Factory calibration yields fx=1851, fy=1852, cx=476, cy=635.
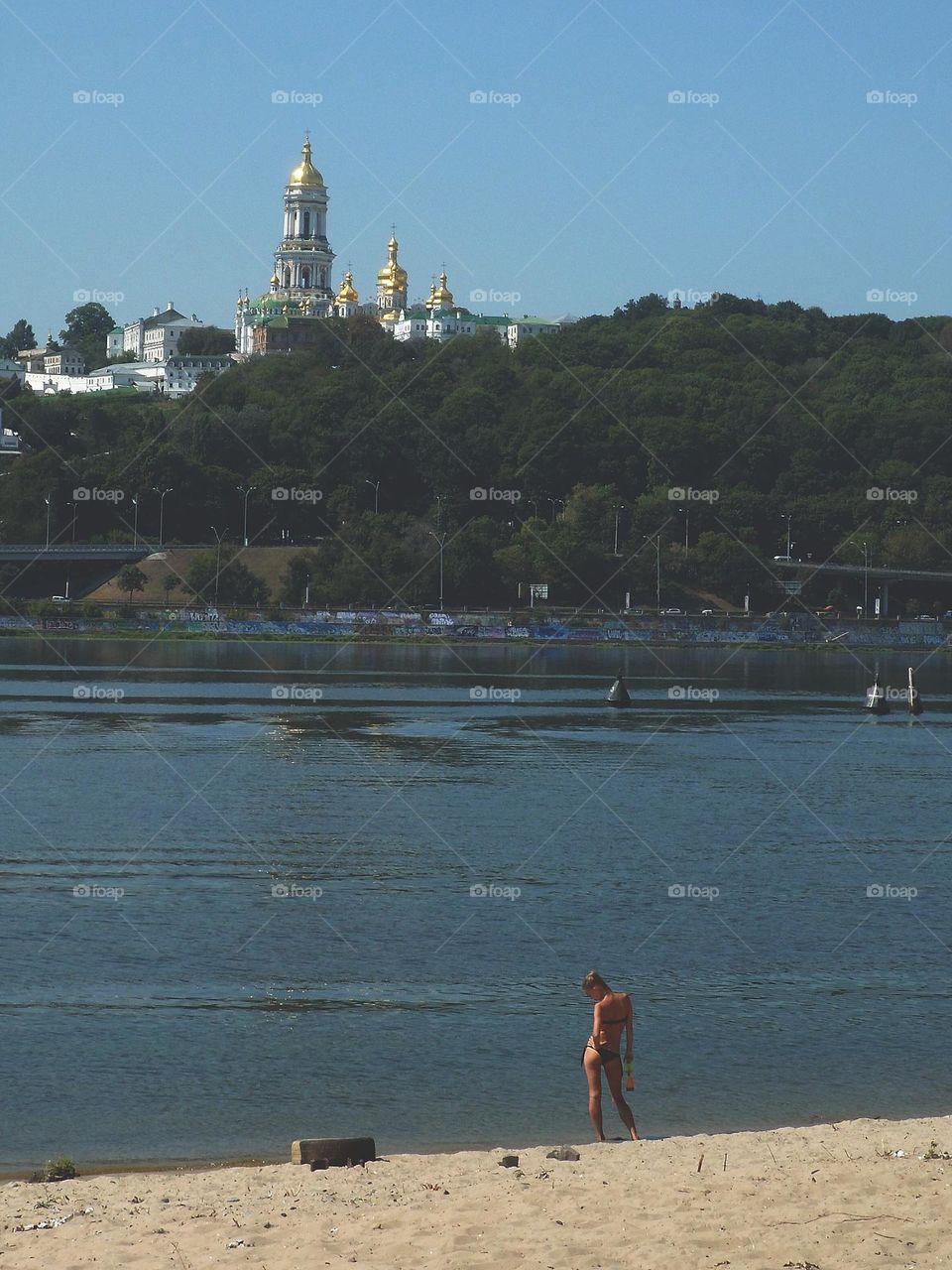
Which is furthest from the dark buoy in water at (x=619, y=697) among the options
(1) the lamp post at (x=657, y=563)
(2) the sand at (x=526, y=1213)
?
(1) the lamp post at (x=657, y=563)

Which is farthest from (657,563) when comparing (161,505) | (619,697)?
(619,697)

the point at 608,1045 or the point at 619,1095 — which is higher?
the point at 608,1045

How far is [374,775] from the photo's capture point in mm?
45281

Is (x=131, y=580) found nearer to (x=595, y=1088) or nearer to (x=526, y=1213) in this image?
(x=595, y=1088)

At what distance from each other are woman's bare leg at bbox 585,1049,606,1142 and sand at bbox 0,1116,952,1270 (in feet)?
2.68

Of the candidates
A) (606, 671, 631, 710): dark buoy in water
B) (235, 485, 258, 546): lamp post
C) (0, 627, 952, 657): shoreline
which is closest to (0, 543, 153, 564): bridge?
(0, 627, 952, 657): shoreline

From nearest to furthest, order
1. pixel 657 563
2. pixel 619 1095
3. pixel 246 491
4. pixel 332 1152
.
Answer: pixel 332 1152, pixel 619 1095, pixel 657 563, pixel 246 491

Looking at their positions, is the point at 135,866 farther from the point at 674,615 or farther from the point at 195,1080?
the point at 674,615

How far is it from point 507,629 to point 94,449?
2044 inches

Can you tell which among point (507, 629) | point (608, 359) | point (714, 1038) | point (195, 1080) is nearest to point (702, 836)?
point (714, 1038)

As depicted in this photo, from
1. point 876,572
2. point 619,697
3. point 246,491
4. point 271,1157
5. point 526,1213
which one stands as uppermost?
point 246,491

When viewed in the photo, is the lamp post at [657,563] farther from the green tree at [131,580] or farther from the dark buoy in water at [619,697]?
the dark buoy in water at [619,697]

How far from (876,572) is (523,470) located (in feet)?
103

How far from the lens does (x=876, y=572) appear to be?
504 ft
